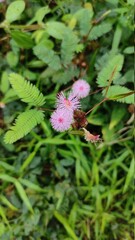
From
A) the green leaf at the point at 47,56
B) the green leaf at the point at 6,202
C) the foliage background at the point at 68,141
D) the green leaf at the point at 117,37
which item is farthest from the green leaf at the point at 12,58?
the green leaf at the point at 6,202

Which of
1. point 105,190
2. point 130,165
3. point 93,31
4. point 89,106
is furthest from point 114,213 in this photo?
point 93,31

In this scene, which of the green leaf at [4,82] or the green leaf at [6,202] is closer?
the green leaf at [6,202]

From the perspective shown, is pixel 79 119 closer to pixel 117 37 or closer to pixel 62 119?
pixel 62 119

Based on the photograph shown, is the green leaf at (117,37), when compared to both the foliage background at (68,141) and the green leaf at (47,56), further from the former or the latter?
the green leaf at (47,56)

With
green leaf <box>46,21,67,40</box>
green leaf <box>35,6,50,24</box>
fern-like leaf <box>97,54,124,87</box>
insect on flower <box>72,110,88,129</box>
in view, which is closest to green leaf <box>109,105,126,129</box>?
fern-like leaf <box>97,54,124,87</box>

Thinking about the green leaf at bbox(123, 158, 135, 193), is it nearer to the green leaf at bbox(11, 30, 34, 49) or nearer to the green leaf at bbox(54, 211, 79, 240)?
the green leaf at bbox(54, 211, 79, 240)

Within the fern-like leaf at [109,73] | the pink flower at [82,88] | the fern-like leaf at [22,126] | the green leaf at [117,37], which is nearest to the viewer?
the fern-like leaf at [22,126]

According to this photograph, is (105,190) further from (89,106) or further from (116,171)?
(89,106)
